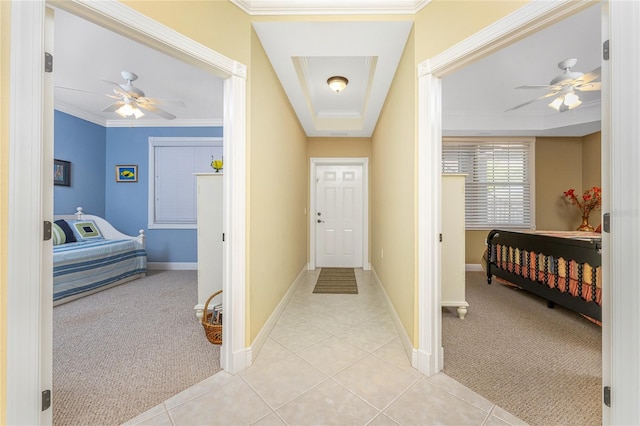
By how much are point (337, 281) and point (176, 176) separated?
10.8 feet

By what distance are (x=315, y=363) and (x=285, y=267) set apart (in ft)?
3.94

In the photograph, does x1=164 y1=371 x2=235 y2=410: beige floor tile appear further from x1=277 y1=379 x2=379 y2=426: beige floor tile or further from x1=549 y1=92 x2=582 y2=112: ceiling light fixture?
x1=549 y1=92 x2=582 y2=112: ceiling light fixture

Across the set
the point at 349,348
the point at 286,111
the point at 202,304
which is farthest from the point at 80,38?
the point at 349,348

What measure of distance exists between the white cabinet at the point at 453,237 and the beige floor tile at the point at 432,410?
107 cm

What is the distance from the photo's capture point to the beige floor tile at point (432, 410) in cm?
126

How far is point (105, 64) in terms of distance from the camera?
8.89 ft

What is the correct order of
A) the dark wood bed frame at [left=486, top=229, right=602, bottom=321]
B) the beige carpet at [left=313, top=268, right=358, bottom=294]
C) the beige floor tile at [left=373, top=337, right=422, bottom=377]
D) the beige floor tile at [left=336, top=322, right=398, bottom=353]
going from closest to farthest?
the beige floor tile at [left=373, top=337, right=422, bottom=377], the beige floor tile at [left=336, top=322, right=398, bottom=353], the dark wood bed frame at [left=486, top=229, right=602, bottom=321], the beige carpet at [left=313, top=268, right=358, bottom=294]

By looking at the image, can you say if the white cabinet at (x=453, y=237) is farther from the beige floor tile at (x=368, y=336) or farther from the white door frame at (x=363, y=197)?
the white door frame at (x=363, y=197)

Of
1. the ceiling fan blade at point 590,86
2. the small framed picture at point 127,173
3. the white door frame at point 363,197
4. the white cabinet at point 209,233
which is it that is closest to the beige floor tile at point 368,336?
the white cabinet at point 209,233

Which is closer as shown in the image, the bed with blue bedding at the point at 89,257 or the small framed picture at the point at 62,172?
the bed with blue bedding at the point at 89,257

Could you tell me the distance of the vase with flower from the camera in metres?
3.83

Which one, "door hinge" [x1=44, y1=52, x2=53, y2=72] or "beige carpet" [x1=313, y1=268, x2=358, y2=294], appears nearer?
"door hinge" [x1=44, y1=52, x2=53, y2=72]

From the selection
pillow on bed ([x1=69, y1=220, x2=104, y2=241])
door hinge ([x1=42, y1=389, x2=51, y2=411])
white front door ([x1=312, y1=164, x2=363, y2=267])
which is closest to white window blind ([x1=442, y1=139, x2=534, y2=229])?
white front door ([x1=312, y1=164, x2=363, y2=267])

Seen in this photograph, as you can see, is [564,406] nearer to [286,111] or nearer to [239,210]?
[239,210]
